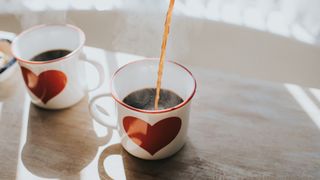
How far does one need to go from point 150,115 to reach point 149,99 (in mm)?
111

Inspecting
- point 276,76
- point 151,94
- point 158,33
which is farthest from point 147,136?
point 276,76

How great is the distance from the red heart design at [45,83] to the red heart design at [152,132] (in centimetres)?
19

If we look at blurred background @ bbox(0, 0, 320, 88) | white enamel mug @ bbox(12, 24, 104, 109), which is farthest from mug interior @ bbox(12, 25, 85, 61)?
blurred background @ bbox(0, 0, 320, 88)

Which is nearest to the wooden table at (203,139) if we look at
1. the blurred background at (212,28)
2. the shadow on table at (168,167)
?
the shadow on table at (168,167)

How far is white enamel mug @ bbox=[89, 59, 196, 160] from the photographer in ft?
1.81

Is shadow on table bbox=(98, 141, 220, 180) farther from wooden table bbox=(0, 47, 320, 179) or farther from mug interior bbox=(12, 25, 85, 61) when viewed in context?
mug interior bbox=(12, 25, 85, 61)

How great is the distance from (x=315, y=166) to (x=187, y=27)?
625mm

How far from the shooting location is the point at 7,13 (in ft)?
4.03

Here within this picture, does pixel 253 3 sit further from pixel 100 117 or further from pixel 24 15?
pixel 24 15

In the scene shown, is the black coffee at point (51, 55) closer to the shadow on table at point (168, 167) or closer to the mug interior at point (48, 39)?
the mug interior at point (48, 39)

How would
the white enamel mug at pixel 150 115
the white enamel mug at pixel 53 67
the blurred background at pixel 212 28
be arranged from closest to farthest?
the white enamel mug at pixel 150 115 < the white enamel mug at pixel 53 67 < the blurred background at pixel 212 28

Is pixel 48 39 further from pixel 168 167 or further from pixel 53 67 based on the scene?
pixel 168 167

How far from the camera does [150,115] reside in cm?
54

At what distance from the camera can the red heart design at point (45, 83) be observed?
2.20 feet
